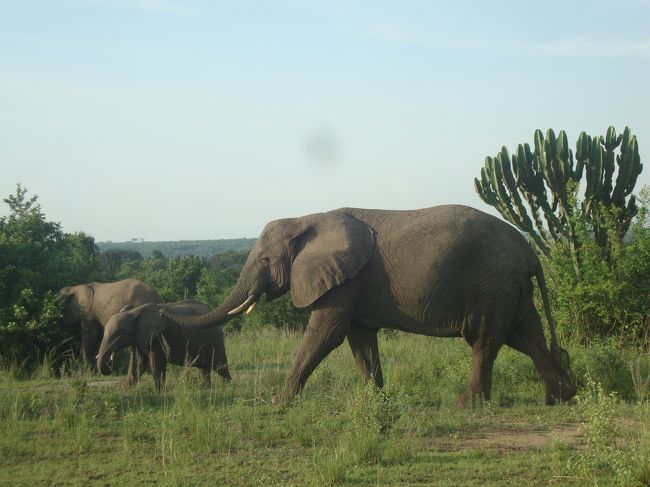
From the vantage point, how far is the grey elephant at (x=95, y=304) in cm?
1503

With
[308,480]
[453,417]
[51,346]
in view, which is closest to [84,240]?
[51,346]

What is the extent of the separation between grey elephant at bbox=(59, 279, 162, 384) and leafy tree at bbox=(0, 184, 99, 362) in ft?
0.92

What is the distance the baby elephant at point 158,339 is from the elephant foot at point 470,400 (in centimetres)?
378

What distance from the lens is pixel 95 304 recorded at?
15117mm

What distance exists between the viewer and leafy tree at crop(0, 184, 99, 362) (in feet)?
44.9

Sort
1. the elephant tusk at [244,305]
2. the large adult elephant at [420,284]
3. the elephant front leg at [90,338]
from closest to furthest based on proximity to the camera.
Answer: the large adult elephant at [420,284] < the elephant tusk at [244,305] < the elephant front leg at [90,338]

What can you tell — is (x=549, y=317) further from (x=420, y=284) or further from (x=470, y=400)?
(x=420, y=284)

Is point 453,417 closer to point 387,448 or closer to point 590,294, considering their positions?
point 387,448

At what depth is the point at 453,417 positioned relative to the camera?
905 centimetres

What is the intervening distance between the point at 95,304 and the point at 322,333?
22.3 ft

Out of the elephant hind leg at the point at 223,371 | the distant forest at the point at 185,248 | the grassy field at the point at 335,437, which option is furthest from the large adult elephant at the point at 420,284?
the distant forest at the point at 185,248

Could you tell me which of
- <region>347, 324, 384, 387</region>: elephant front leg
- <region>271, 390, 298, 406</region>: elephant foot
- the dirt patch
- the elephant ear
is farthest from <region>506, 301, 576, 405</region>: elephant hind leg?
<region>271, 390, 298, 406</region>: elephant foot

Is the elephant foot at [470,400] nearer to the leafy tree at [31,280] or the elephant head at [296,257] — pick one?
the elephant head at [296,257]

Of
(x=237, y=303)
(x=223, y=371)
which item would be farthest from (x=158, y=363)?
(x=237, y=303)
